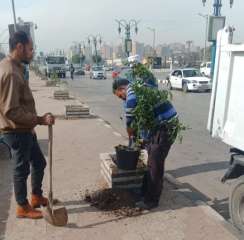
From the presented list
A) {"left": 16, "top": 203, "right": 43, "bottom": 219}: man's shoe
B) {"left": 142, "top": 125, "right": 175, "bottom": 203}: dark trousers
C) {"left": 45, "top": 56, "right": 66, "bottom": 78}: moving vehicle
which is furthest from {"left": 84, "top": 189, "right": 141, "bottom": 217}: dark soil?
{"left": 45, "top": 56, "right": 66, "bottom": 78}: moving vehicle

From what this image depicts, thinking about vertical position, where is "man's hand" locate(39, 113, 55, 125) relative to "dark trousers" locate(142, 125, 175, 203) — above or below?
above

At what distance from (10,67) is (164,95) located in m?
2.04

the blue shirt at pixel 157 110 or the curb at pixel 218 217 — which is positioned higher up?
the blue shirt at pixel 157 110

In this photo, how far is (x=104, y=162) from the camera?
5738mm

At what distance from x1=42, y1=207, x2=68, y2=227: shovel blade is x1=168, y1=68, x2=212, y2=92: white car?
22.0 metres

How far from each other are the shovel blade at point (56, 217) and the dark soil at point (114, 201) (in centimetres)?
62

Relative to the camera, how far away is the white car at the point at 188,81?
83.5 ft

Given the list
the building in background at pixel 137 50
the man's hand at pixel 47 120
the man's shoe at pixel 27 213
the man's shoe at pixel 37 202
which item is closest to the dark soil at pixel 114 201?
the man's shoe at pixel 37 202

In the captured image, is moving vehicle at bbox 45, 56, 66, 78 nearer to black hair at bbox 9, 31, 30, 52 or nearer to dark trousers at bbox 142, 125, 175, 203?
dark trousers at bbox 142, 125, 175, 203

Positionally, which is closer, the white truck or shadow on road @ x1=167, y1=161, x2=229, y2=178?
the white truck

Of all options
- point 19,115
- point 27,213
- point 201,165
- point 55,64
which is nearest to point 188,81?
point 201,165

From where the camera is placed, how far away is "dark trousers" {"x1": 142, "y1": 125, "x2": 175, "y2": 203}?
4832mm

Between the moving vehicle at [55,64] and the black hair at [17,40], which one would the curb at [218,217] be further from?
Result: the moving vehicle at [55,64]

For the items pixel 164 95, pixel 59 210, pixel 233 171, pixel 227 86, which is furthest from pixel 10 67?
pixel 233 171
